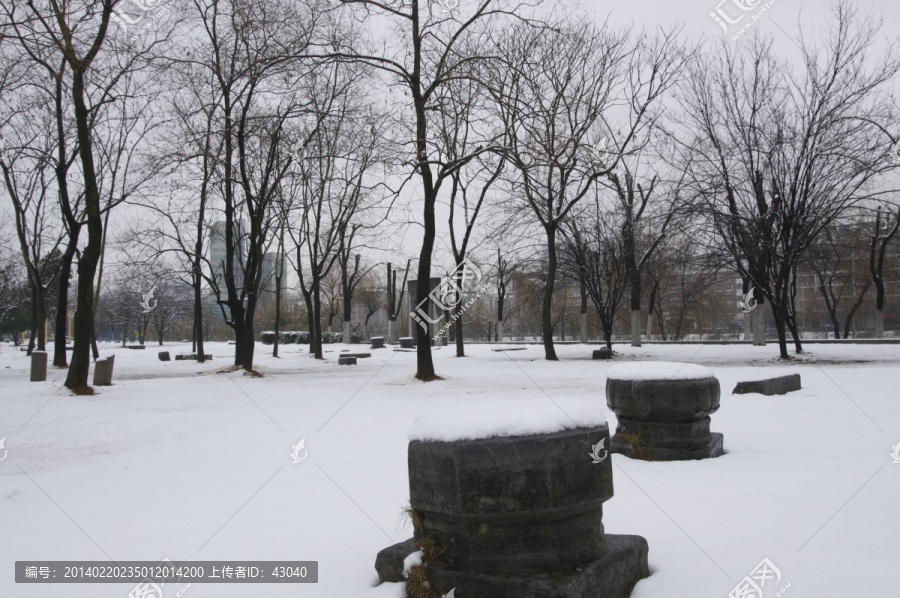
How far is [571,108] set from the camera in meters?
21.7

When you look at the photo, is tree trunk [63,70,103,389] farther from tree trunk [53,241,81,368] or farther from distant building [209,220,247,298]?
distant building [209,220,247,298]

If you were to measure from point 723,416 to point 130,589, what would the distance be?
323 inches

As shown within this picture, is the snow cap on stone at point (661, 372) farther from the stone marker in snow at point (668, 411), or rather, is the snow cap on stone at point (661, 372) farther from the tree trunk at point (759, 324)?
the tree trunk at point (759, 324)

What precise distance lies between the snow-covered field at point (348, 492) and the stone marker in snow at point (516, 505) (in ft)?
1.13

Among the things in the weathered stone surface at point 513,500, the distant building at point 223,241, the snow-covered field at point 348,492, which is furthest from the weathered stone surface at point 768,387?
the distant building at point 223,241

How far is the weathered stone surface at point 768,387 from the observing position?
36.4 feet

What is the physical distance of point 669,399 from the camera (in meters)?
6.25

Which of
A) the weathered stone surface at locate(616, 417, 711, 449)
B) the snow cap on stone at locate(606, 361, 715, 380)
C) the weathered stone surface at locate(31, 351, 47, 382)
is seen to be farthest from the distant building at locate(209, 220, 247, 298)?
the weathered stone surface at locate(616, 417, 711, 449)

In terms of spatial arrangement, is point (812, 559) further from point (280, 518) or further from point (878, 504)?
point (280, 518)

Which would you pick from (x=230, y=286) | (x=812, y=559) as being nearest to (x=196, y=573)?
(x=812, y=559)

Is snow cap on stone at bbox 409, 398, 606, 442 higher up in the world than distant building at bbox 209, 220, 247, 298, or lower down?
lower down

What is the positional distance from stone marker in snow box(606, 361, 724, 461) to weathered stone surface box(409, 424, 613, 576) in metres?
3.55

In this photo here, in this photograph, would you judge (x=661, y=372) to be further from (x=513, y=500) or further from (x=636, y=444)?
(x=513, y=500)

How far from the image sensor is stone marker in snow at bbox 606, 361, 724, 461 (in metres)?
6.23
